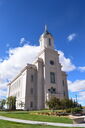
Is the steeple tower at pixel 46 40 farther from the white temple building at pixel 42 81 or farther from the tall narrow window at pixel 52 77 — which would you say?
the tall narrow window at pixel 52 77

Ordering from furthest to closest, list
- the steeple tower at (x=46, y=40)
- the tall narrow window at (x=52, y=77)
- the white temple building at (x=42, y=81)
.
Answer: the steeple tower at (x=46, y=40) < the tall narrow window at (x=52, y=77) < the white temple building at (x=42, y=81)

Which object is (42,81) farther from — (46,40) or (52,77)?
(46,40)

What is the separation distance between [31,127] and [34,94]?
1445 inches

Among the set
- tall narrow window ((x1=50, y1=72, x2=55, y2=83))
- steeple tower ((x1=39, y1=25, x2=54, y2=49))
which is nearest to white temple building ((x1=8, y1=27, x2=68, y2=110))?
tall narrow window ((x1=50, y1=72, x2=55, y2=83))

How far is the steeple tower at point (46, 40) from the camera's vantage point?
5384 cm

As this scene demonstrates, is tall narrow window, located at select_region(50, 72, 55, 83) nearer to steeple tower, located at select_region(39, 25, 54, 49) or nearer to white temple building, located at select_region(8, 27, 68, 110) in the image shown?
white temple building, located at select_region(8, 27, 68, 110)

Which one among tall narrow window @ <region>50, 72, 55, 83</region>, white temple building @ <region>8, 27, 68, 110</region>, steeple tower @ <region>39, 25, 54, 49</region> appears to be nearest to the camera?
white temple building @ <region>8, 27, 68, 110</region>

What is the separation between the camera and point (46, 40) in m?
54.4

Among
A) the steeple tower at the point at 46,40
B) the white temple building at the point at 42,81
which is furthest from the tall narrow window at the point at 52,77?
the steeple tower at the point at 46,40

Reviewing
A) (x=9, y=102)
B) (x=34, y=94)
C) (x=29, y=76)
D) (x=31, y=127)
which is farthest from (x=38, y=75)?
(x=31, y=127)

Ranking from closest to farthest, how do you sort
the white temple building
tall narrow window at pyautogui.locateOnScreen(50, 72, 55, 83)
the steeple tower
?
the white temple building
tall narrow window at pyautogui.locateOnScreen(50, 72, 55, 83)
the steeple tower

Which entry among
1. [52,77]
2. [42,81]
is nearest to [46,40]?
[52,77]

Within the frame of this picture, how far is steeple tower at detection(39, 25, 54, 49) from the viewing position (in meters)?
53.8

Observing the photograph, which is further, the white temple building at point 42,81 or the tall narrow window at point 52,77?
the tall narrow window at point 52,77
